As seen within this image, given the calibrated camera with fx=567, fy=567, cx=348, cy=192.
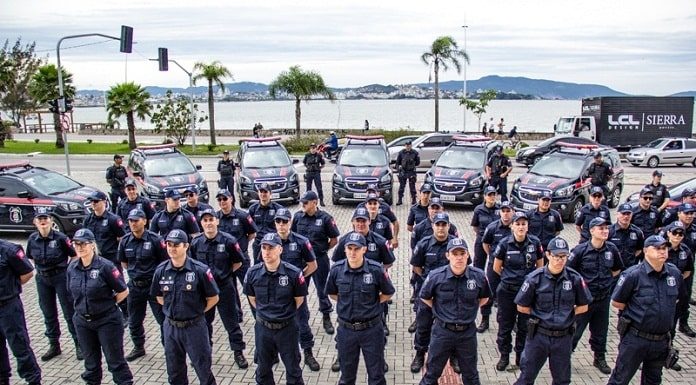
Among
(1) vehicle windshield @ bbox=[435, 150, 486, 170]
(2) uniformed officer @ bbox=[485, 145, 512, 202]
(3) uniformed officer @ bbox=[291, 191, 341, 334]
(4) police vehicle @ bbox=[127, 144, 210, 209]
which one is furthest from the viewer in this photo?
(1) vehicle windshield @ bbox=[435, 150, 486, 170]

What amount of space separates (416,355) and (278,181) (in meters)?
10.4

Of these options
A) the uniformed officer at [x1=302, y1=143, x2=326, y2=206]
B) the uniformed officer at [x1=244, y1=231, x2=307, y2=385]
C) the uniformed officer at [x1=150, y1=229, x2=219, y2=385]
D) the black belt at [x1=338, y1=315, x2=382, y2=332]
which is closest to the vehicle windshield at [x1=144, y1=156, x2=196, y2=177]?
the uniformed officer at [x1=302, y1=143, x2=326, y2=206]

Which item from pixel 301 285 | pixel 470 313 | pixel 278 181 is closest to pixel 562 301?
pixel 470 313

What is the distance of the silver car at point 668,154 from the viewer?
87.3ft

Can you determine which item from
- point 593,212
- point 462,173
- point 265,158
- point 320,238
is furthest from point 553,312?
point 265,158

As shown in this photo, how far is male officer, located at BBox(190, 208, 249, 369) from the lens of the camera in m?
7.17

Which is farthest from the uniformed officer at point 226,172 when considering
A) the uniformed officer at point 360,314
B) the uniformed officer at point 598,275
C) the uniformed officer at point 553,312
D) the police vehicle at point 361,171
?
the uniformed officer at point 553,312

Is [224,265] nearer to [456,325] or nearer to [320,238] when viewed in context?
[320,238]

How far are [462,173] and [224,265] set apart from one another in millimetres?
10140

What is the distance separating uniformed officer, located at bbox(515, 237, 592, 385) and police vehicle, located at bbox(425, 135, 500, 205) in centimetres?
1010

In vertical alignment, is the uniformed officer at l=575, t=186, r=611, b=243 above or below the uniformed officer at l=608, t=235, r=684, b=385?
above

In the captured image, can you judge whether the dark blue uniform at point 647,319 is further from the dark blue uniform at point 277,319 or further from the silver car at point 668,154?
the silver car at point 668,154

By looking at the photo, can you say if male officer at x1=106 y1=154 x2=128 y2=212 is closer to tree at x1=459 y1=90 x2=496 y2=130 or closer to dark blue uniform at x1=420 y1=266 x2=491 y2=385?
dark blue uniform at x1=420 y1=266 x2=491 y2=385

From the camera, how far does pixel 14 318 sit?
6.43m
